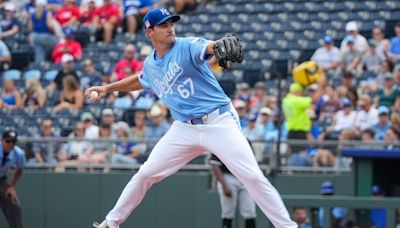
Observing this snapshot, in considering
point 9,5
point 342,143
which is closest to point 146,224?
point 342,143

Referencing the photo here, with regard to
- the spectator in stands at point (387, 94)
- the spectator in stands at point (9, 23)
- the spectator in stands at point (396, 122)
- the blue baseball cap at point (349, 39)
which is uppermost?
the spectator in stands at point (9, 23)

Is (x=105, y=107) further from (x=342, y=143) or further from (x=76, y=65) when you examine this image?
(x=342, y=143)

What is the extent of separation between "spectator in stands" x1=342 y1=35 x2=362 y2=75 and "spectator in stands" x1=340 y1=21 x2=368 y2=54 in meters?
0.03

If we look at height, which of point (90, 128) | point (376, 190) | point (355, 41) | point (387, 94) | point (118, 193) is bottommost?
point (118, 193)

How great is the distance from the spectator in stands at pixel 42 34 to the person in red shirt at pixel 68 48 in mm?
448

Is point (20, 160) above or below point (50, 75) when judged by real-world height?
below

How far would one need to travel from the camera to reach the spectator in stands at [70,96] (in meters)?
15.8

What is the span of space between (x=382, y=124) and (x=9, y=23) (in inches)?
314

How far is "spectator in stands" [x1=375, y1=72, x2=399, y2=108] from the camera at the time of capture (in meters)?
14.1

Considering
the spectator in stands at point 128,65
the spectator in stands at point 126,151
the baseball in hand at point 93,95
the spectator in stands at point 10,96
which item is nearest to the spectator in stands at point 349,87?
the spectator in stands at point 126,151

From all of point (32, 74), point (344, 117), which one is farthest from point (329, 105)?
point (32, 74)

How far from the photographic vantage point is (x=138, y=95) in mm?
15680

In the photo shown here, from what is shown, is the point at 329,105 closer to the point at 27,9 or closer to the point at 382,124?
the point at 382,124

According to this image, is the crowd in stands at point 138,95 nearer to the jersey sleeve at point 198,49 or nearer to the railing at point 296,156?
the railing at point 296,156
